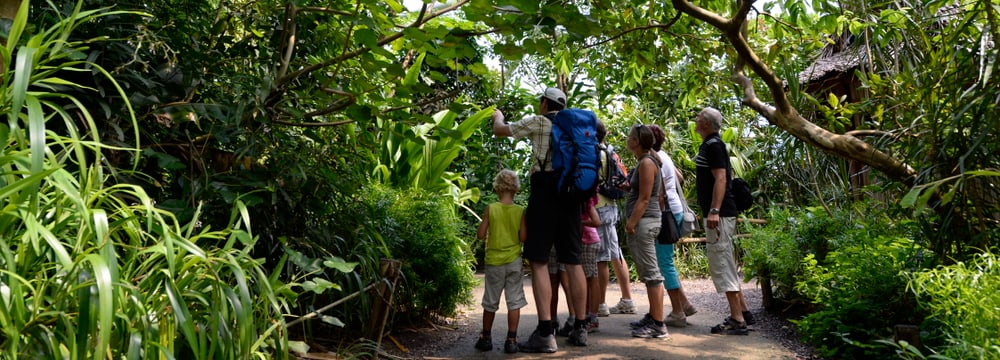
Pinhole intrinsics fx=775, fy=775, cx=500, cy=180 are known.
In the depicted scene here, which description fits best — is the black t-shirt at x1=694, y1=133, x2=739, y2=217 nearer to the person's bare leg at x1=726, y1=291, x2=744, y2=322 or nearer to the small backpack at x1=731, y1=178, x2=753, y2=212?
the small backpack at x1=731, y1=178, x2=753, y2=212

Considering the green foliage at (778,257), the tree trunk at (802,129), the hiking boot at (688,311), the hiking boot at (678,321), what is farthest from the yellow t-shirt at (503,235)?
the green foliage at (778,257)

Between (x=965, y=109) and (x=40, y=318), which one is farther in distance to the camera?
(x=965, y=109)

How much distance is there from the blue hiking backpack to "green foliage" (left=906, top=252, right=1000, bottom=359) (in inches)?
73.1

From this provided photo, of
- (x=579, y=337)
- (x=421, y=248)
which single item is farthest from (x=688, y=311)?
(x=421, y=248)

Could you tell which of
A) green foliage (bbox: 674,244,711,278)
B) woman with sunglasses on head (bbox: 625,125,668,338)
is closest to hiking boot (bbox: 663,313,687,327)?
woman with sunglasses on head (bbox: 625,125,668,338)

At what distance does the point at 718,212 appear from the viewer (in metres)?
5.26

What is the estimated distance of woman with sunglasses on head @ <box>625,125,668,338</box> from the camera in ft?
17.0

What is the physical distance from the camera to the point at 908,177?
4.31 m

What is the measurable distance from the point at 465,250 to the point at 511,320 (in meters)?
1.77

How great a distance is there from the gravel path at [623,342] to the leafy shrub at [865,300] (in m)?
0.29

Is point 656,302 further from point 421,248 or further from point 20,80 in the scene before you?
point 20,80

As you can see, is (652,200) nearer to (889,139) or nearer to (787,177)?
(889,139)

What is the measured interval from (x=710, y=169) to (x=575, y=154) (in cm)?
126

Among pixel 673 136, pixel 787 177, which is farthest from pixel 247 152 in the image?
pixel 787 177
